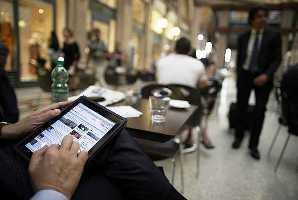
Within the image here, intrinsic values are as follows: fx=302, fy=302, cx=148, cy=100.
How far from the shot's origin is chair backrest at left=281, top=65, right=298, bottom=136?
2447 millimetres

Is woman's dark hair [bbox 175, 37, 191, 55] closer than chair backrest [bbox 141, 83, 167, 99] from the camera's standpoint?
No

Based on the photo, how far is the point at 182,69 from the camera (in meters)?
2.80

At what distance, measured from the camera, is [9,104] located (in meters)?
1.86

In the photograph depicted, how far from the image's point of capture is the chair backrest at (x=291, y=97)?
245cm

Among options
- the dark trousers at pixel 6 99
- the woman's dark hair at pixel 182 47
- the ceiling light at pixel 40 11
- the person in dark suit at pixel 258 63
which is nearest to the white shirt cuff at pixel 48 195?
the dark trousers at pixel 6 99

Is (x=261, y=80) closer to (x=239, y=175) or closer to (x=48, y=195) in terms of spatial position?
(x=239, y=175)

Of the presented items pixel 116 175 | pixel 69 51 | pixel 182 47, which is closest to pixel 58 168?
pixel 116 175

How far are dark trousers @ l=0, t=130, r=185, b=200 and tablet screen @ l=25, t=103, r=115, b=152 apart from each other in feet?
0.16

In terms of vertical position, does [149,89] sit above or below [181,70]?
below

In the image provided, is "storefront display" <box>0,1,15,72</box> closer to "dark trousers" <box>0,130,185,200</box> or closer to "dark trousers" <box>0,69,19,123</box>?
"dark trousers" <box>0,69,19,123</box>

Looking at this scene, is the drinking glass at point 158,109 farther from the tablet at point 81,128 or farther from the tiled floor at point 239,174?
the tiled floor at point 239,174

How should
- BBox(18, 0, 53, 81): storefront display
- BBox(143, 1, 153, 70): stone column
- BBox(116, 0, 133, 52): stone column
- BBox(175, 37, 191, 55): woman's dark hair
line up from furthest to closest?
BBox(143, 1, 153, 70): stone column
BBox(116, 0, 133, 52): stone column
BBox(18, 0, 53, 81): storefront display
BBox(175, 37, 191, 55): woman's dark hair

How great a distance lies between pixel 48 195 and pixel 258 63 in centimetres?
282

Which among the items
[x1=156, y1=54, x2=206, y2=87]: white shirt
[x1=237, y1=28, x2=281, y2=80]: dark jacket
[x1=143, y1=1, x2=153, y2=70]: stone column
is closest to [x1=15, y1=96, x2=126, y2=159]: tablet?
[x1=156, y1=54, x2=206, y2=87]: white shirt
